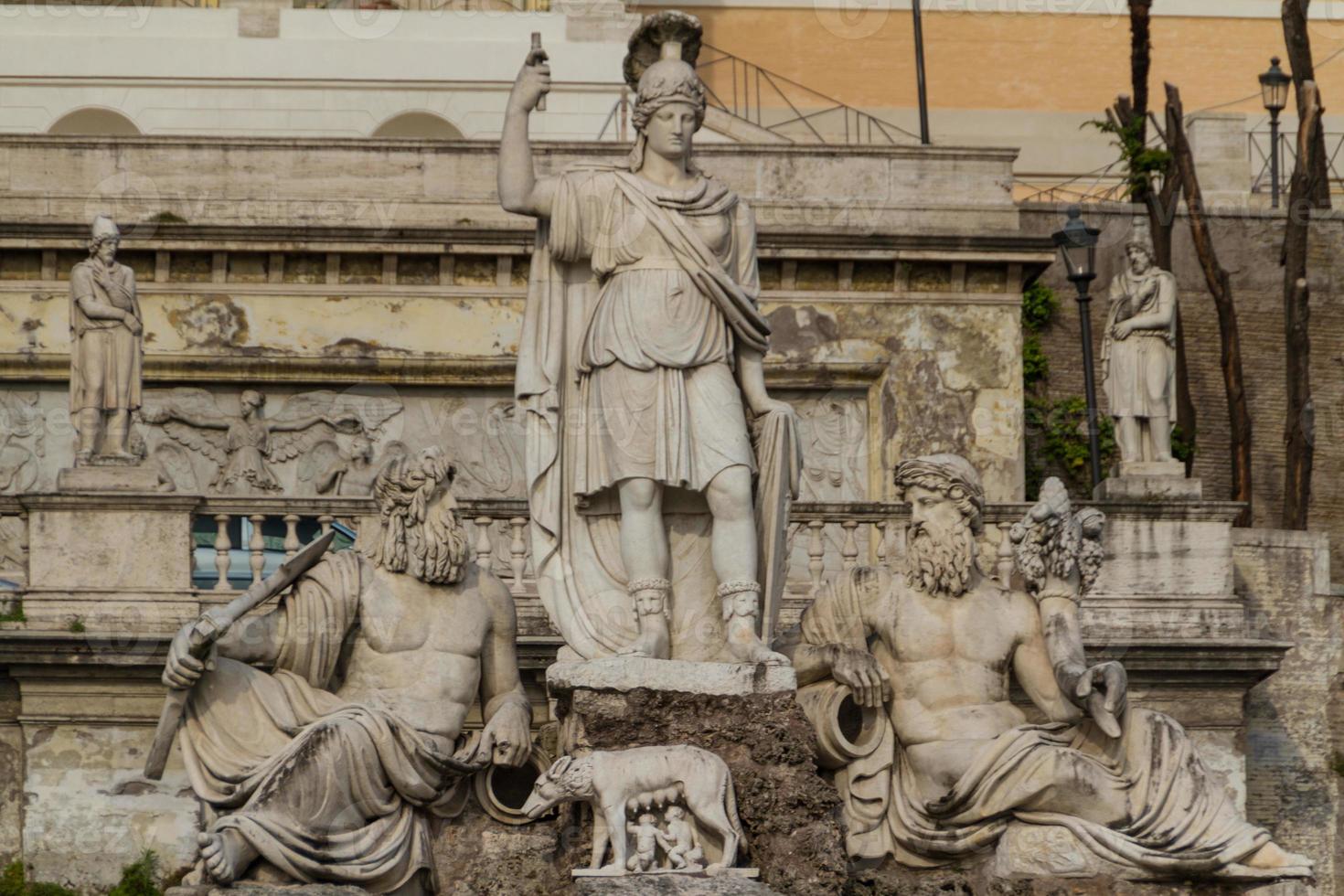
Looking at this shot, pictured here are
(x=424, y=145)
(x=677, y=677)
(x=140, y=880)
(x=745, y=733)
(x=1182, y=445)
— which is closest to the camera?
(x=745, y=733)

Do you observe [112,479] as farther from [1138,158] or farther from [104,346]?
[1138,158]

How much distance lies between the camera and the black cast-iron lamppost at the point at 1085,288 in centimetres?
2486

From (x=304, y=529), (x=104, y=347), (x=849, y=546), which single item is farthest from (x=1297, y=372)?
(x=104, y=347)

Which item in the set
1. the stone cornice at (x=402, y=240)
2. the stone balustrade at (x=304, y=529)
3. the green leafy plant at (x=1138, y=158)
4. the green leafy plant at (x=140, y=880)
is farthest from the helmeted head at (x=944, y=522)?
the green leafy plant at (x=1138, y=158)

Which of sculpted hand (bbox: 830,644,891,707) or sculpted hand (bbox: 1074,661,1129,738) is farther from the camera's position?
sculpted hand (bbox: 830,644,891,707)

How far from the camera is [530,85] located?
15.1m

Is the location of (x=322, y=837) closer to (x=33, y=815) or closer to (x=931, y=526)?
(x=931, y=526)

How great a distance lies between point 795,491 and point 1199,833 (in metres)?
2.26

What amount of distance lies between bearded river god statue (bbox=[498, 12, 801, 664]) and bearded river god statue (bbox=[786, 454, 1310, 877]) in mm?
549

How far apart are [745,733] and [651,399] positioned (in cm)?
154

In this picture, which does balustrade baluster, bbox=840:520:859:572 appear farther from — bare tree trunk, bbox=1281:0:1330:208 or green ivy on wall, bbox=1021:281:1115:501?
bare tree trunk, bbox=1281:0:1330:208

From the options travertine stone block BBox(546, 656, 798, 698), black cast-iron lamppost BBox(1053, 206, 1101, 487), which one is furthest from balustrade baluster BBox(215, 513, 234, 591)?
black cast-iron lamppost BBox(1053, 206, 1101, 487)

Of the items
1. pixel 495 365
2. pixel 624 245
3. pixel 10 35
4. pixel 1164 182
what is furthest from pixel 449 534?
pixel 10 35

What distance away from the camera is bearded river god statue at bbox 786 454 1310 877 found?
576 inches
